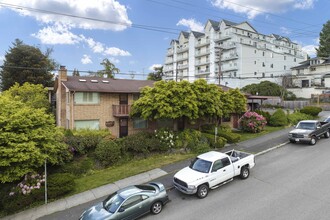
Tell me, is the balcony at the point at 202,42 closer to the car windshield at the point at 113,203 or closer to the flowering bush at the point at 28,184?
the flowering bush at the point at 28,184

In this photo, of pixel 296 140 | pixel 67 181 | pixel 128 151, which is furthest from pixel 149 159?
pixel 296 140

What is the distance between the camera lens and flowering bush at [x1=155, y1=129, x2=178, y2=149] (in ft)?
56.7

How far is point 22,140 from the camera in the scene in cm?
1084

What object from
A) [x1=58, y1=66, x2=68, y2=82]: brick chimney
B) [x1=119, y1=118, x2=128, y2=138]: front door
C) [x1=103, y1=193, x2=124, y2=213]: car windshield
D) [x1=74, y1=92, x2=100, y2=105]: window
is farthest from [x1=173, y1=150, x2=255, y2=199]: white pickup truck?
[x1=58, y1=66, x2=68, y2=82]: brick chimney

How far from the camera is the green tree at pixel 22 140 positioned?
1047cm

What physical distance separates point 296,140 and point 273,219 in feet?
38.1

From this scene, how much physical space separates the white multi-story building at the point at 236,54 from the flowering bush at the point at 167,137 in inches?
1435

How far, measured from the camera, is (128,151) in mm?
16344

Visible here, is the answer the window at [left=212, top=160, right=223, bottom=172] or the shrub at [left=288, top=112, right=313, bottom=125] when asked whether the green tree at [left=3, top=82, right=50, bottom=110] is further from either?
the shrub at [left=288, top=112, right=313, bottom=125]

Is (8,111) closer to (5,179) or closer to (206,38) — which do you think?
(5,179)

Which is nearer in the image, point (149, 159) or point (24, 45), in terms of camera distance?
point (149, 159)

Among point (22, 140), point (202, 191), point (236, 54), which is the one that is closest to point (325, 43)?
point (236, 54)

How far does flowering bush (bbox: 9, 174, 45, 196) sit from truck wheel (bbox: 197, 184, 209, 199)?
8.47m

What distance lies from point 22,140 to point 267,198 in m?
12.2
